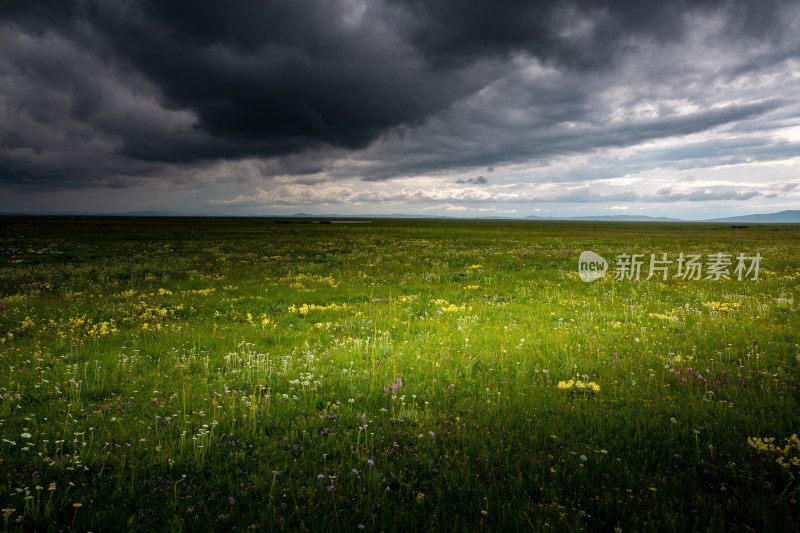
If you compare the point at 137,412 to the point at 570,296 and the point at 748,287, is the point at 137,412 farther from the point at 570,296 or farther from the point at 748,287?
the point at 748,287

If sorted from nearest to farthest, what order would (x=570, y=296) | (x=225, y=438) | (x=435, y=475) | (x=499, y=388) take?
(x=435, y=475) → (x=225, y=438) → (x=499, y=388) → (x=570, y=296)

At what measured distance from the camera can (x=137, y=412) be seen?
21.7 ft

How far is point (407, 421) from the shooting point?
632cm

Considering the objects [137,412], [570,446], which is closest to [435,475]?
[570,446]

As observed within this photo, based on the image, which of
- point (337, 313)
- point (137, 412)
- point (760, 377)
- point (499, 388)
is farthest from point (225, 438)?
point (760, 377)

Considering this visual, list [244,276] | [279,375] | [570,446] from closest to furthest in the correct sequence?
[570,446] < [279,375] < [244,276]

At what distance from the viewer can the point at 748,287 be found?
1831 centimetres

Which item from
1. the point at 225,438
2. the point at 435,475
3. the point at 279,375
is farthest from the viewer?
the point at 279,375

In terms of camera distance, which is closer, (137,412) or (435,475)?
(435,475)

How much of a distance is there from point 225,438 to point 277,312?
9.76 meters

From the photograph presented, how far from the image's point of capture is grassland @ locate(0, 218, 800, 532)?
4.28 m

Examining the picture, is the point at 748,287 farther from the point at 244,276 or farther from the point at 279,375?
the point at 244,276

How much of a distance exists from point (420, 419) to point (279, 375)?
352 cm

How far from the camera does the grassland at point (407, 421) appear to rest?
4.28 meters
